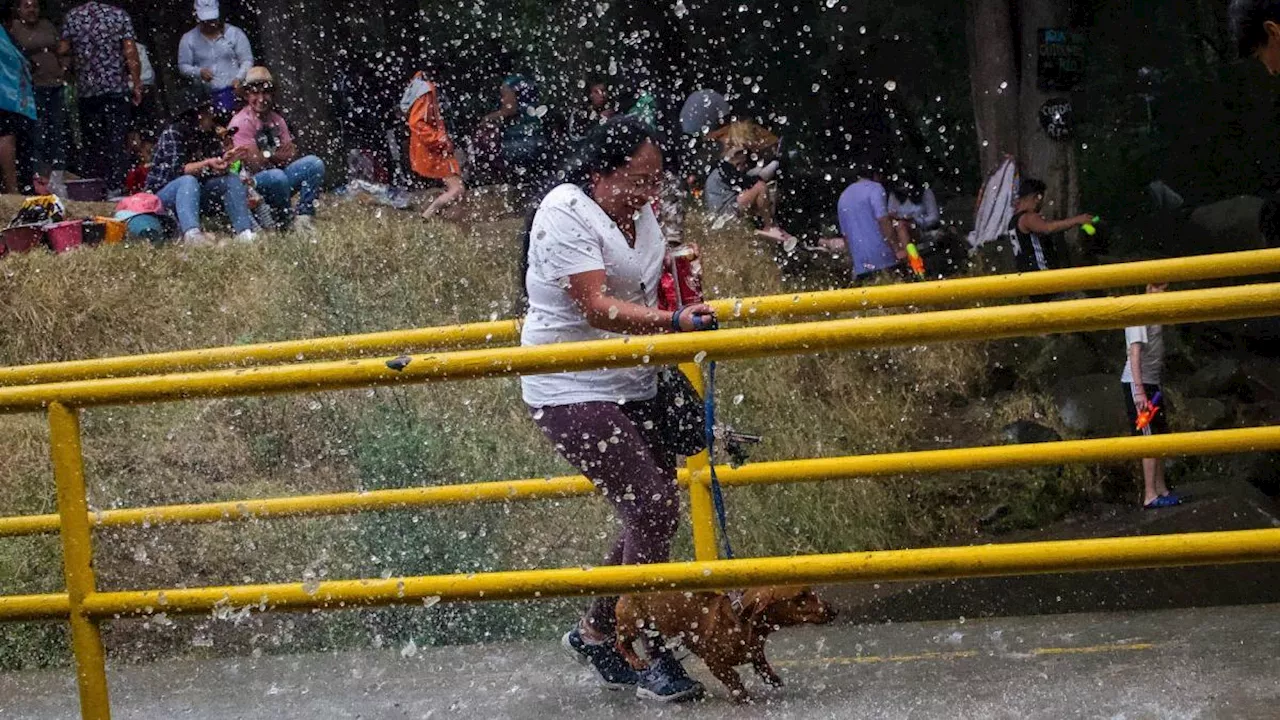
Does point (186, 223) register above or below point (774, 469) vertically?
above

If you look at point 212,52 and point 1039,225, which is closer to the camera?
point 1039,225

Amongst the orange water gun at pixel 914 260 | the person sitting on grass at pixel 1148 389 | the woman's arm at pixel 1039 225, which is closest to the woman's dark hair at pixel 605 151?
the person sitting on grass at pixel 1148 389

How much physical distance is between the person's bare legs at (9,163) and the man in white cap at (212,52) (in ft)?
4.37

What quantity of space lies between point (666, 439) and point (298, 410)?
18.5 feet

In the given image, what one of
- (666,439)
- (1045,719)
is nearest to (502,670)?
(666,439)

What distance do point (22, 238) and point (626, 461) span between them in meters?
8.26

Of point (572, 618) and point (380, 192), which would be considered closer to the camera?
point (572, 618)

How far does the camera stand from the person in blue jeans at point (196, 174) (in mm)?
12195

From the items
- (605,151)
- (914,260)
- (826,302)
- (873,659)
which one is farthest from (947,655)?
(914,260)

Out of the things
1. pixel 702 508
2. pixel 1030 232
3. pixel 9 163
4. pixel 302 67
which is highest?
pixel 302 67

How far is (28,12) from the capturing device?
1291 centimetres

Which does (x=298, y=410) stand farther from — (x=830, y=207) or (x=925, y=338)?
(x=925, y=338)

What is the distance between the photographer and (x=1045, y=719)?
15.6ft

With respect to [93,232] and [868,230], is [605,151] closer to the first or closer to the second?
[868,230]
